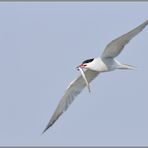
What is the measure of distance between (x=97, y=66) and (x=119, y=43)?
94cm

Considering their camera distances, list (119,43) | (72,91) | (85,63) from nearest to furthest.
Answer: (119,43), (85,63), (72,91)

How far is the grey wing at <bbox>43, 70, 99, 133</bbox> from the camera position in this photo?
26.3 meters

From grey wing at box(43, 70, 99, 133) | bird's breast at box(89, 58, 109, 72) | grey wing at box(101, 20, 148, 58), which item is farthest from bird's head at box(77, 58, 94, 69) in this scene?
grey wing at box(43, 70, 99, 133)

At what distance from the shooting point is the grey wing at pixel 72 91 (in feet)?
86.2

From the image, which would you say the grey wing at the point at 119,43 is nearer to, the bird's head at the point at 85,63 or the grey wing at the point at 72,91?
the bird's head at the point at 85,63

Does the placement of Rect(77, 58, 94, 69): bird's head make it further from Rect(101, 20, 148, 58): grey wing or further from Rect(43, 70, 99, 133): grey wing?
Rect(43, 70, 99, 133): grey wing

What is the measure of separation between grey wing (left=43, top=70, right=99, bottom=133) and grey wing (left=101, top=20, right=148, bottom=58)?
58.3 inches

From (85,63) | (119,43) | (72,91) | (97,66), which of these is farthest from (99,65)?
(72,91)

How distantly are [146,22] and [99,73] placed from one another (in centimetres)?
346

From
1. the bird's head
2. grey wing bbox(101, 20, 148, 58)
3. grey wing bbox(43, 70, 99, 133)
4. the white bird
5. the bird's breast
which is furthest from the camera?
grey wing bbox(43, 70, 99, 133)

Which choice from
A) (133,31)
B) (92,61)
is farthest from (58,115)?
(133,31)

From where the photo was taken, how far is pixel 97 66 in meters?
24.9

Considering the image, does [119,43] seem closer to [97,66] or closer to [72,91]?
[97,66]

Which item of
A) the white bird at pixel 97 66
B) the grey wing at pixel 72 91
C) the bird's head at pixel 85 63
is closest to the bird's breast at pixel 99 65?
the white bird at pixel 97 66
